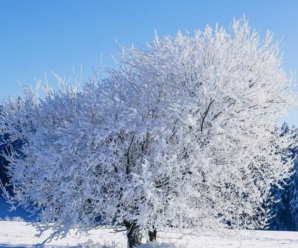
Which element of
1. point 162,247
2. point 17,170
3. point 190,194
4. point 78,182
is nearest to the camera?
point 190,194

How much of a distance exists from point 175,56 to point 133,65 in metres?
1.55

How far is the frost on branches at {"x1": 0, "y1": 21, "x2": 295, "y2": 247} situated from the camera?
972 cm

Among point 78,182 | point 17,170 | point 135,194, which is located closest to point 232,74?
point 135,194

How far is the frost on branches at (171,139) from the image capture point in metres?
9.72

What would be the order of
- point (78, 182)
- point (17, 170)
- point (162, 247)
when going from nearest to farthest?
point (78, 182) < point (162, 247) < point (17, 170)

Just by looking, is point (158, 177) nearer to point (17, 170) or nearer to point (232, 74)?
point (232, 74)

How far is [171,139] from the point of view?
10281 mm

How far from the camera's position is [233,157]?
10.1m

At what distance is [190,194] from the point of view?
384 inches

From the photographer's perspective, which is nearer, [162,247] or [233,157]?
[233,157]

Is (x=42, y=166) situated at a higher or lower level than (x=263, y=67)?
lower

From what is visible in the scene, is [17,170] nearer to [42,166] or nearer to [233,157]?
[42,166]

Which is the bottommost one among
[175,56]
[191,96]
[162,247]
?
[162,247]

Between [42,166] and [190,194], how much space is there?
4.52m
